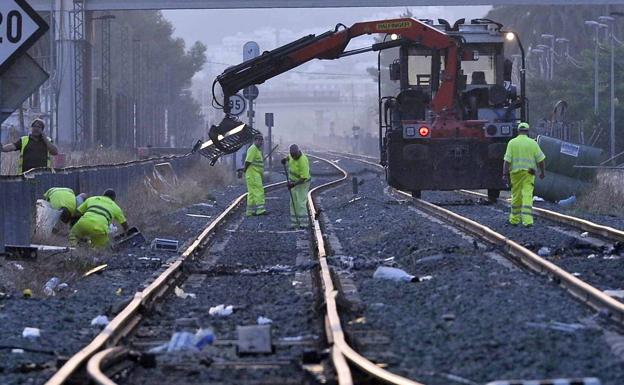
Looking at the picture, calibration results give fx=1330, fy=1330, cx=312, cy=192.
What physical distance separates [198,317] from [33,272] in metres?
3.92

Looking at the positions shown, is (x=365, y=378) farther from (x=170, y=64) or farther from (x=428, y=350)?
(x=170, y=64)

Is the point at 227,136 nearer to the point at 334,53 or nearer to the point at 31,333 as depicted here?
the point at 334,53

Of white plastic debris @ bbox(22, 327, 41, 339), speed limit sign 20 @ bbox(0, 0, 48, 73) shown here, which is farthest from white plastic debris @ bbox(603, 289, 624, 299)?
speed limit sign 20 @ bbox(0, 0, 48, 73)

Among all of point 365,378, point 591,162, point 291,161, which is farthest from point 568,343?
point 591,162

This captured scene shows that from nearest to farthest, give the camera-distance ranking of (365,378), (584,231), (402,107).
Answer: (365,378) → (584,231) → (402,107)

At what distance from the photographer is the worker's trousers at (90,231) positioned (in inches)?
668

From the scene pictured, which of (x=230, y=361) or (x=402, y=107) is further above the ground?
(x=402, y=107)

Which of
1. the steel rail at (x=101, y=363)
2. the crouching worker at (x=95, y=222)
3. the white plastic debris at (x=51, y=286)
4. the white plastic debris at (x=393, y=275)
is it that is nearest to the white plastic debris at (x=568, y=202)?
the crouching worker at (x=95, y=222)

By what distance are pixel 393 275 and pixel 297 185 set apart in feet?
30.8

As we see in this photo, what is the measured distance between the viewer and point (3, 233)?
15.4 metres

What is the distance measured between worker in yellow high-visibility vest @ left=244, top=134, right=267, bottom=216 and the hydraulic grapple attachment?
1.73 feet

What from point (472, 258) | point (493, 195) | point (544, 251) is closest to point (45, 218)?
point (472, 258)

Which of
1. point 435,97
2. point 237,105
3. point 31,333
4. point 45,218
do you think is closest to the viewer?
point 31,333

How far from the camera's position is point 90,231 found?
1703cm
